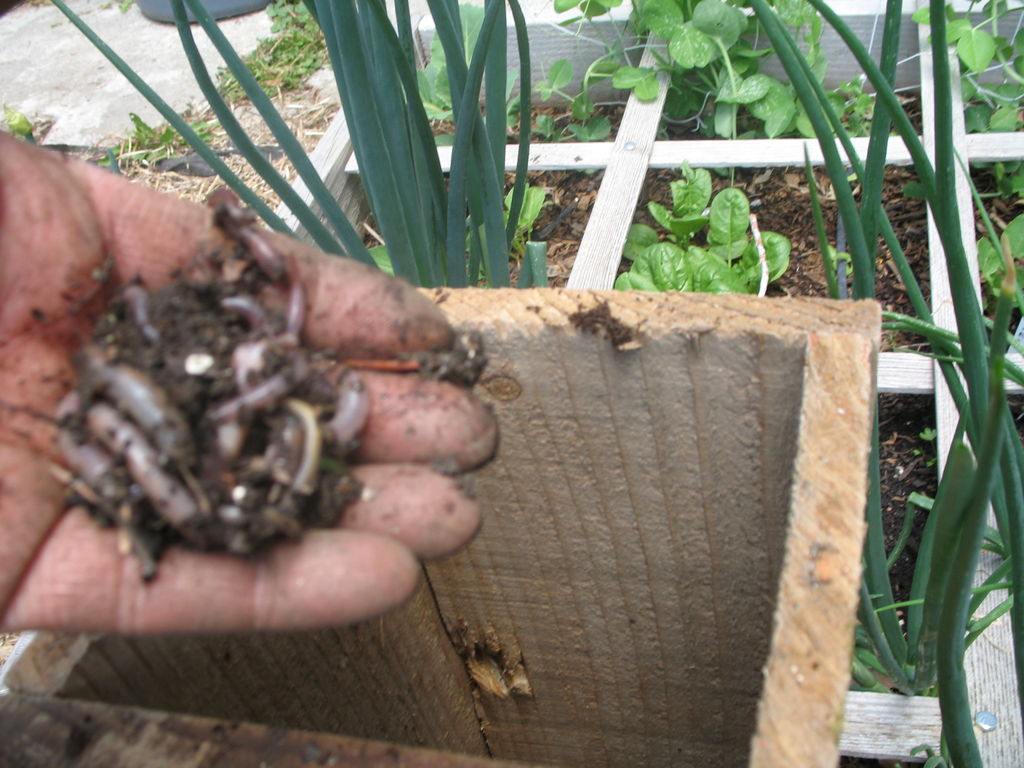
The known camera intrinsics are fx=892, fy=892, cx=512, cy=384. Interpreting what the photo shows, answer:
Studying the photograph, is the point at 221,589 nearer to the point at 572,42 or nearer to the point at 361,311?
the point at 361,311

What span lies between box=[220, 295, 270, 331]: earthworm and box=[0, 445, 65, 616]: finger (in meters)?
0.17

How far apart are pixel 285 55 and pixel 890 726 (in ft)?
7.49

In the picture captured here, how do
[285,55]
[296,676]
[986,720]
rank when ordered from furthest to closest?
1. [285,55]
2. [986,720]
3. [296,676]

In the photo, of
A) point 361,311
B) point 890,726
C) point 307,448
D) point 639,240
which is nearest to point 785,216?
point 639,240

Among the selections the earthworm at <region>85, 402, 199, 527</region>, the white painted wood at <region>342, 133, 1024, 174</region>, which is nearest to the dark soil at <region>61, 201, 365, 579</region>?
the earthworm at <region>85, 402, 199, 527</region>

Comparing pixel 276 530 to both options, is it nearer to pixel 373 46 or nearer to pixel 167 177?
pixel 373 46

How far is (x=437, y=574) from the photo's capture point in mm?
948

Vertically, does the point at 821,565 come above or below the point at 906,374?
above

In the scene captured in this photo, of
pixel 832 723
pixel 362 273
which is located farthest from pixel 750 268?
pixel 832 723

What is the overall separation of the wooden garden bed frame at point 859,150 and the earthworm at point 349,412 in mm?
625

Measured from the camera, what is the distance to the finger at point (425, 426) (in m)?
0.65

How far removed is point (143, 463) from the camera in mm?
579

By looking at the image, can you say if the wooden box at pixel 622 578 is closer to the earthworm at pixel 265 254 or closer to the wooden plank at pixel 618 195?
the earthworm at pixel 265 254

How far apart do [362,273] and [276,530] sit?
21 cm
